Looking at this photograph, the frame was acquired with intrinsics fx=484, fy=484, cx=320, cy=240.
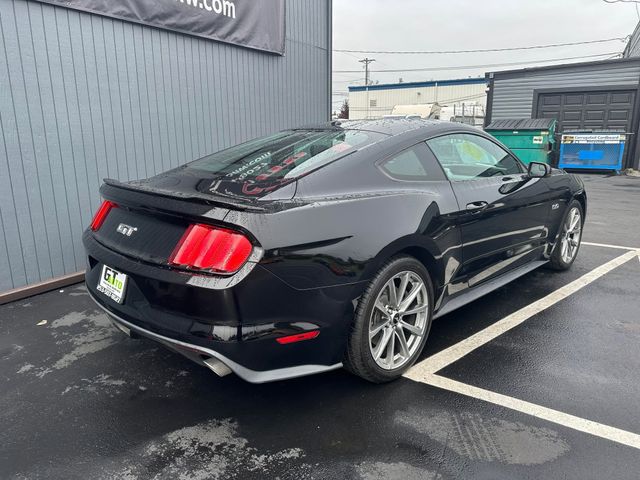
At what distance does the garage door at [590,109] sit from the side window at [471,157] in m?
14.8

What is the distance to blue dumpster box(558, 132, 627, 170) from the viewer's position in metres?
14.7

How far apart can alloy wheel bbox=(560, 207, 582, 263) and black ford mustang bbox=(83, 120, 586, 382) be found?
4.94ft

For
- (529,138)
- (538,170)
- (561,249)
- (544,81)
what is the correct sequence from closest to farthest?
(538,170), (561,249), (529,138), (544,81)

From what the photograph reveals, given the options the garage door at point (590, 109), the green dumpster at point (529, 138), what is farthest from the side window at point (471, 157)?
the garage door at point (590, 109)

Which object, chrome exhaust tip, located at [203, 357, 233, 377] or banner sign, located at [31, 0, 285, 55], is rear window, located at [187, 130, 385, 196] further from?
banner sign, located at [31, 0, 285, 55]

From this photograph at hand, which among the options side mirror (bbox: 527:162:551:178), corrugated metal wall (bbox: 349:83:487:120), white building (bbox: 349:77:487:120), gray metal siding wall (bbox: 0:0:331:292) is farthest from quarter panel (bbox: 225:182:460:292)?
corrugated metal wall (bbox: 349:83:487:120)

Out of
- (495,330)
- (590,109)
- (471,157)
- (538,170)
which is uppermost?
(590,109)

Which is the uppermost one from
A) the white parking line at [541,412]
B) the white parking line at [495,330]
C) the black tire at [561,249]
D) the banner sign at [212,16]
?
the banner sign at [212,16]

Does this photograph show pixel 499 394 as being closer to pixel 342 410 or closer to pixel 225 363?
pixel 342 410

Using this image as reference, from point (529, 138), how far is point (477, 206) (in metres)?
11.8

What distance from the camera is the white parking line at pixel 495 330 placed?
296 centimetres

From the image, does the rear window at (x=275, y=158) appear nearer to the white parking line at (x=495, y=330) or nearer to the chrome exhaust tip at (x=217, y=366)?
the chrome exhaust tip at (x=217, y=366)

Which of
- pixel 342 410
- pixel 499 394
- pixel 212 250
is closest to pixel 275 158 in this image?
pixel 212 250

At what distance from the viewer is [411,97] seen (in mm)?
46094
